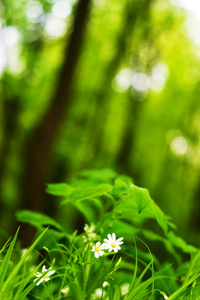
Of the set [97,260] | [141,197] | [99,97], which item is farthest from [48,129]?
[99,97]

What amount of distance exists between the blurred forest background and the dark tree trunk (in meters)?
0.02

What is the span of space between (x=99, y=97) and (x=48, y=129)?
22.9 ft

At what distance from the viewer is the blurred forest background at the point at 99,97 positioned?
7.85 m

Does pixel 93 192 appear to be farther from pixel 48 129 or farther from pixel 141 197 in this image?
pixel 48 129

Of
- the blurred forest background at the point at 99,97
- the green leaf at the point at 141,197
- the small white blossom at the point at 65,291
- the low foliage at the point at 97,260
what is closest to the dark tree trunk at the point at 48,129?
the blurred forest background at the point at 99,97

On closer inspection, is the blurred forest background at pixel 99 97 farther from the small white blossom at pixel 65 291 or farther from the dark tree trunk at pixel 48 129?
the small white blossom at pixel 65 291

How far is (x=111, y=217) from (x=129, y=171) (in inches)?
515

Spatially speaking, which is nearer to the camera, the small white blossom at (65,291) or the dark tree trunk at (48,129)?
the small white blossom at (65,291)

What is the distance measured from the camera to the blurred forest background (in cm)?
785

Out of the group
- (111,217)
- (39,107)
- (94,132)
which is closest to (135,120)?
(94,132)

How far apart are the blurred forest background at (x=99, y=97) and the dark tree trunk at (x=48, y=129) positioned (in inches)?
0.8

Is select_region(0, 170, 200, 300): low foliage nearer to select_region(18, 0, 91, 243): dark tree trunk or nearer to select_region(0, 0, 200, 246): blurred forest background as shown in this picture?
select_region(18, 0, 91, 243): dark tree trunk

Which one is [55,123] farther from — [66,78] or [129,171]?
[129,171]

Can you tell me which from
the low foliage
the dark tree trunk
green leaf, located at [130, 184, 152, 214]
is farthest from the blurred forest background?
green leaf, located at [130, 184, 152, 214]
